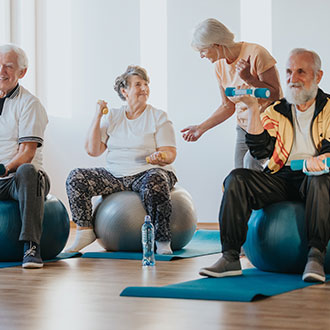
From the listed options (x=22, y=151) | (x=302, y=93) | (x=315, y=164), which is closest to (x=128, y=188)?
(x=22, y=151)

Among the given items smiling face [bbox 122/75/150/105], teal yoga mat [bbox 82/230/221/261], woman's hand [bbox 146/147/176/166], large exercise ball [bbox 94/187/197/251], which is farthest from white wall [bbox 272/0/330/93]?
large exercise ball [bbox 94/187/197/251]

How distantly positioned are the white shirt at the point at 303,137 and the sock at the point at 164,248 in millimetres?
1086

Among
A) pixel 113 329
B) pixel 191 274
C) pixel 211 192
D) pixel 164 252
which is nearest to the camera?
pixel 113 329

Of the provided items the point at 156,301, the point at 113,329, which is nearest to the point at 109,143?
the point at 156,301

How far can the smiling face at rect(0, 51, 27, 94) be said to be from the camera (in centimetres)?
363

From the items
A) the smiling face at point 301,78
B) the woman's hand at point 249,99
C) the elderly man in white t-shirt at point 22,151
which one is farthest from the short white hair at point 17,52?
the smiling face at point 301,78

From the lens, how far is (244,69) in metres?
3.34

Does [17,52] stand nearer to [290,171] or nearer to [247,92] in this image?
[247,92]

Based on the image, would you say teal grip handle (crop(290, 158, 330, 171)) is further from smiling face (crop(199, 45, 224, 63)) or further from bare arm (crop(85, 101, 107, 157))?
bare arm (crop(85, 101, 107, 157))

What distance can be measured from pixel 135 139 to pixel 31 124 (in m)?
0.80

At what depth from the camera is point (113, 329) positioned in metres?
1.88

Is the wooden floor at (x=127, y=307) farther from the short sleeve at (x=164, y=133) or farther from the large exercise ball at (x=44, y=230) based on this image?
the short sleeve at (x=164, y=133)

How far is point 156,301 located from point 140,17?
15.5ft

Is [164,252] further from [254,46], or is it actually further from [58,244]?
[254,46]
